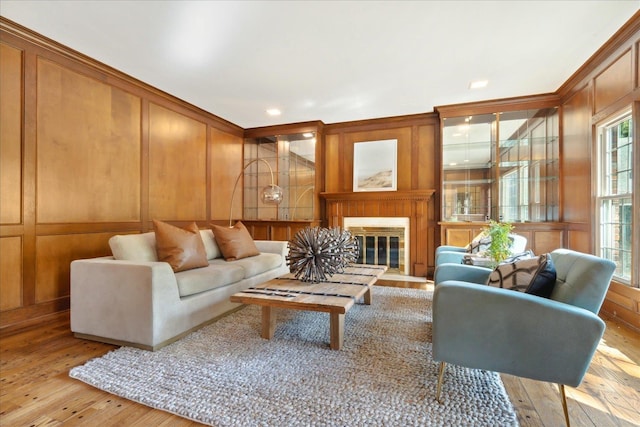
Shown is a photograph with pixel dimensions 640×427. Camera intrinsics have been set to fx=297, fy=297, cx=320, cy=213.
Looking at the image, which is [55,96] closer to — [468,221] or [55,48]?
[55,48]

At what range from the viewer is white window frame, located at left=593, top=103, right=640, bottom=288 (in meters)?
2.57

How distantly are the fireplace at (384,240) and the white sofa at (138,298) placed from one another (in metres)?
2.85

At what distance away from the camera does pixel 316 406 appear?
4.90 feet

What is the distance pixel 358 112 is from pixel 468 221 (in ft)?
7.80

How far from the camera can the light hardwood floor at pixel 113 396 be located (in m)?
1.44

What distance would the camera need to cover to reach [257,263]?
330 centimetres

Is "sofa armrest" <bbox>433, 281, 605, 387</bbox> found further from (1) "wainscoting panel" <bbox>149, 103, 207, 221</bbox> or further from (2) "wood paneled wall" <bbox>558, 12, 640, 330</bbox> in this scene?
(1) "wainscoting panel" <bbox>149, 103, 207, 221</bbox>

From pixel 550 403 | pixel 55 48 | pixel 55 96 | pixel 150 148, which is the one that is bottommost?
pixel 550 403

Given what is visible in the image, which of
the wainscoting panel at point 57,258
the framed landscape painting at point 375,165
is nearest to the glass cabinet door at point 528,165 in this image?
the framed landscape painting at point 375,165

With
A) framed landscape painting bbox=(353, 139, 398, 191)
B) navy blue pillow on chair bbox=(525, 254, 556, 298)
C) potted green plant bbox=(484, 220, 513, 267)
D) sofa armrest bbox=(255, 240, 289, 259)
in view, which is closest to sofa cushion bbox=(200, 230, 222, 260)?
sofa armrest bbox=(255, 240, 289, 259)

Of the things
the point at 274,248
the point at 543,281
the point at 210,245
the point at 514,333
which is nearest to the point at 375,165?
the point at 274,248

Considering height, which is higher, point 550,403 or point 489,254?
point 489,254

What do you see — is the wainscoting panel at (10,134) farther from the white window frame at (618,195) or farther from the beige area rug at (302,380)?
the white window frame at (618,195)

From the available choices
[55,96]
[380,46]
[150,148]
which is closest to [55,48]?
[55,96]
